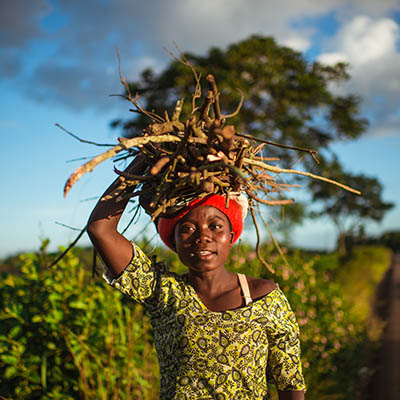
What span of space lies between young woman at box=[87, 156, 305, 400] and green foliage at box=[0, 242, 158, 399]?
1257 millimetres

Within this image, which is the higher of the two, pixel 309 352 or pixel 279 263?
pixel 279 263

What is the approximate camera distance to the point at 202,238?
6.33ft

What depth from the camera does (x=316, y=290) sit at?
19.6 ft

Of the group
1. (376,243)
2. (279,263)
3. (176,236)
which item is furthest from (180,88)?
(376,243)

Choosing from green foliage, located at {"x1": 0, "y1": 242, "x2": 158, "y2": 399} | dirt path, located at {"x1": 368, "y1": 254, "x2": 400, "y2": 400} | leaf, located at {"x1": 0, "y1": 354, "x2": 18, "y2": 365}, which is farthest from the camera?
dirt path, located at {"x1": 368, "y1": 254, "x2": 400, "y2": 400}

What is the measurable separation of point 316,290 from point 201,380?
4.44 meters

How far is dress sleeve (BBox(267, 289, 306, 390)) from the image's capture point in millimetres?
1977

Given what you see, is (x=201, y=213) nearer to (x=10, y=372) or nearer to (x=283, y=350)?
(x=283, y=350)

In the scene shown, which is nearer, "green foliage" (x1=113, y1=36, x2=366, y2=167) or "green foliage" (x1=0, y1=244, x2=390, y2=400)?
"green foliage" (x1=0, y1=244, x2=390, y2=400)

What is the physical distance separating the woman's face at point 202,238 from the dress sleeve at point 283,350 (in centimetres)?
37

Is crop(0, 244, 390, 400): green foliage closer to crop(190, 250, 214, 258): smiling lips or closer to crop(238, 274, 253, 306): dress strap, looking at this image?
crop(238, 274, 253, 306): dress strap

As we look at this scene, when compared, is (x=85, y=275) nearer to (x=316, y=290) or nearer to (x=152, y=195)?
(x=152, y=195)

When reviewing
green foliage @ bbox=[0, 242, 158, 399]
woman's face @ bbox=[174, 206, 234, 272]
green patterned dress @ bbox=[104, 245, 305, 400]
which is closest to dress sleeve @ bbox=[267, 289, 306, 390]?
green patterned dress @ bbox=[104, 245, 305, 400]

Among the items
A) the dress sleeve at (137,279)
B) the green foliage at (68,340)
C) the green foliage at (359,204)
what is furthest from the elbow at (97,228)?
the green foliage at (359,204)
